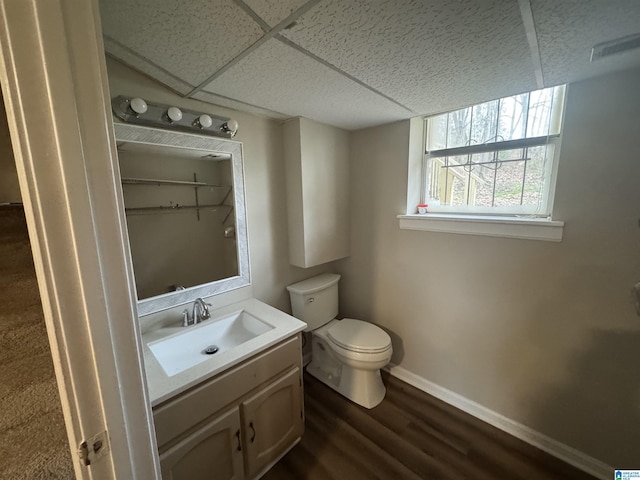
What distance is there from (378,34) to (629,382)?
1943 millimetres

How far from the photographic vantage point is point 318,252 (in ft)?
6.47

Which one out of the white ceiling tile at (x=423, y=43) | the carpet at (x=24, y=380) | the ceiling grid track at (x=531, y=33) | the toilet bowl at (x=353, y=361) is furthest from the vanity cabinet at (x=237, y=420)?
the ceiling grid track at (x=531, y=33)

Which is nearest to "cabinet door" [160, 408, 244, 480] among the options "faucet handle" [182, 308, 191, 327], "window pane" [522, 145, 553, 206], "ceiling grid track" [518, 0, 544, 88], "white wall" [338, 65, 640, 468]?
"faucet handle" [182, 308, 191, 327]

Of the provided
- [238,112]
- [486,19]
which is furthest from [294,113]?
Result: [486,19]

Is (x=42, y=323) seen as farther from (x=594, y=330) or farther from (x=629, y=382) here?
(x=629, y=382)

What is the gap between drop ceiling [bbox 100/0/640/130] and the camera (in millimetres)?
776

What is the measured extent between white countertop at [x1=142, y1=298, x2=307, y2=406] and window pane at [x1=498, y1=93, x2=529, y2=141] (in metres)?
1.66

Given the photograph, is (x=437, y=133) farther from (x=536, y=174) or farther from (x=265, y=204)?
(x=265, y=204)

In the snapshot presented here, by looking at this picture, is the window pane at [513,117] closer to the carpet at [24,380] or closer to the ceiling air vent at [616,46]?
the ceiling air vent at [616,46]

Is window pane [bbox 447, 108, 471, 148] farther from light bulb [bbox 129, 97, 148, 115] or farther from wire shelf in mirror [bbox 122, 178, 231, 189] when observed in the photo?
light bulb [bbox 129, 97, 148, 115]

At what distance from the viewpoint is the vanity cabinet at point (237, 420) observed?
100 centimetres

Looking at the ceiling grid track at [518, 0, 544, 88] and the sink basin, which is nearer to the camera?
the ceiling grid track at [518, 0, 544, 88]

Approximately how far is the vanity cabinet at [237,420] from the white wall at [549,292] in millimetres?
1036

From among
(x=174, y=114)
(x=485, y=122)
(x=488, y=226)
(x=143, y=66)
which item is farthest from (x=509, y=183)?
(x=143, y=66)
